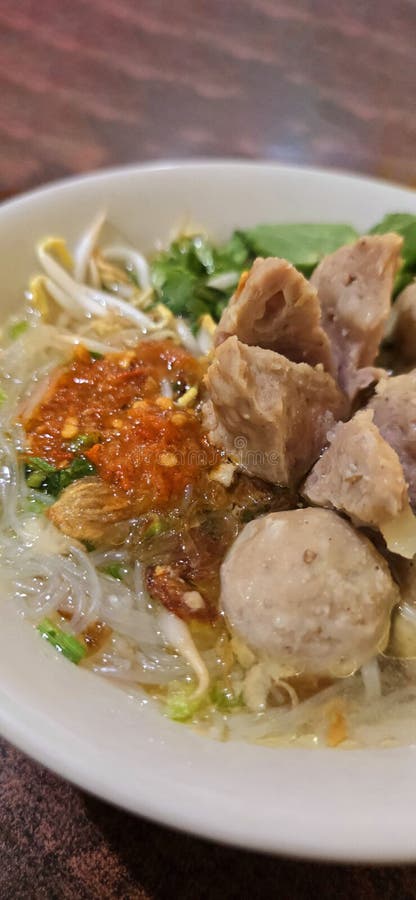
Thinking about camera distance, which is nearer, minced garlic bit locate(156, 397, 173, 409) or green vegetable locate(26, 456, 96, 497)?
green vegetable locate(26, 456, 96, 497)

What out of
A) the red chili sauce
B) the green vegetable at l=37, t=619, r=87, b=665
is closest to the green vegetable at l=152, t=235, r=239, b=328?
the red chili sauce

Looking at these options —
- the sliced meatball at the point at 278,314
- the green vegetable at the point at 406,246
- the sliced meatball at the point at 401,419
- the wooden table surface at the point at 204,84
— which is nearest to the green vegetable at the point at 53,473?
the sliced meatball at the point at 278,314

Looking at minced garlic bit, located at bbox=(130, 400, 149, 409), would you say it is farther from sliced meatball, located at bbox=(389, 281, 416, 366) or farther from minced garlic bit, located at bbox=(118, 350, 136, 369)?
sliced meatball, located at bbox=(389, 281, 416, 366)

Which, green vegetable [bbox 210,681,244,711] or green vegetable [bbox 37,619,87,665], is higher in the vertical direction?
green vegetable [bbox 37,619,87,665]

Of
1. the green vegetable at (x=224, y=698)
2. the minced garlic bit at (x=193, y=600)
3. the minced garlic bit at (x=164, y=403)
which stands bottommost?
the green vegetable at (x=224, y=698)

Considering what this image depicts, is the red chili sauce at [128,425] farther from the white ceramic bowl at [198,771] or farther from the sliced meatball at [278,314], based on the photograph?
the white ceramic bowl at [198,771]

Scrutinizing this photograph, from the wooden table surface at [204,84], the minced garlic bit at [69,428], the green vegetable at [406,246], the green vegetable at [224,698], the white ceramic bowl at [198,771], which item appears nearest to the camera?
the white ceramic bowl at [198,771]

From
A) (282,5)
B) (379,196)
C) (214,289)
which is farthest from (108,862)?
(282,5)

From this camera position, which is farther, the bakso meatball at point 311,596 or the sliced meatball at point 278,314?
the sliced meatball at point 278,314
